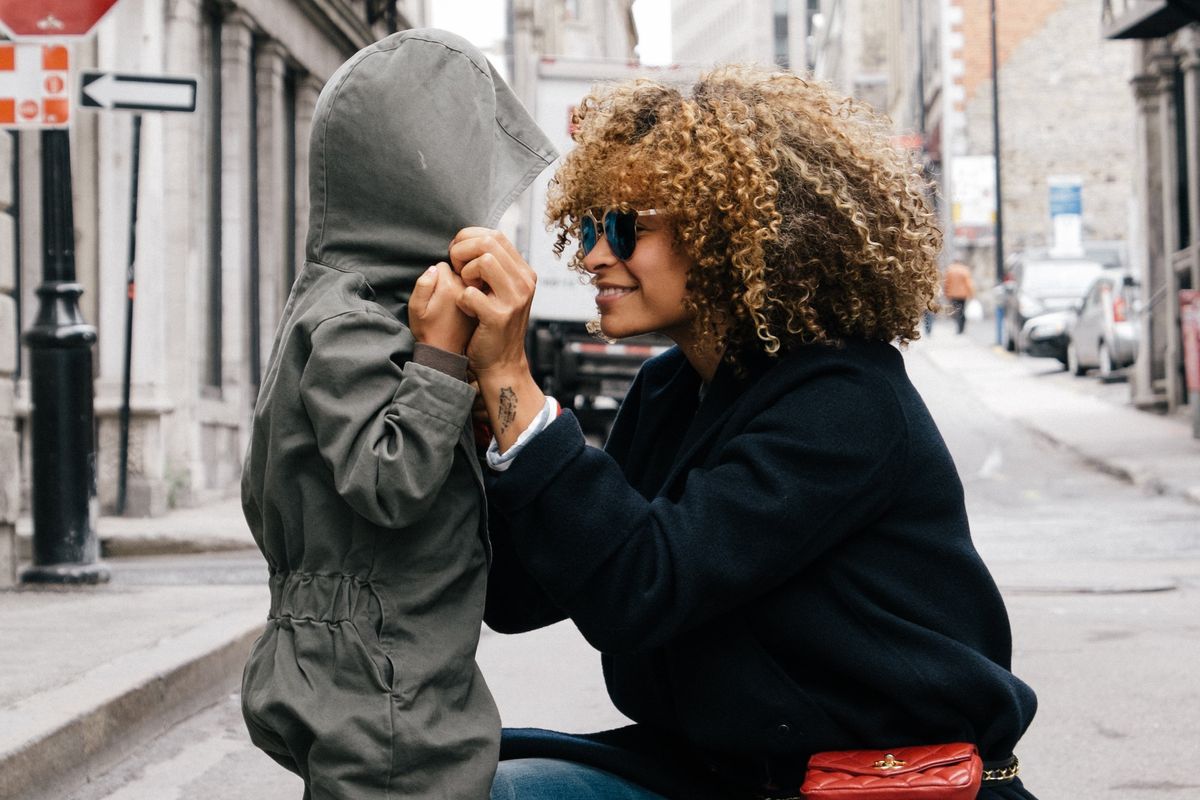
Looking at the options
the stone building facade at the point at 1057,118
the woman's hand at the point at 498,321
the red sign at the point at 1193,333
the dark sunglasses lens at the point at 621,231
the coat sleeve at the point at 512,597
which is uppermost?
the stone building facade at the point at 1057,118

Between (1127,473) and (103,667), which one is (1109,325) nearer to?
(1127,473)

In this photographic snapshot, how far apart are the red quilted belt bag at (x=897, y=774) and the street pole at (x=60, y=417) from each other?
6.34 m

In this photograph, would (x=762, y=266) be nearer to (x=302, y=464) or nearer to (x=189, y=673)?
(x=302, y=464)

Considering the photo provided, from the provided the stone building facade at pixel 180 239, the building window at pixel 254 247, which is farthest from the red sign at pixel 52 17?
the building window at pixel 254 247

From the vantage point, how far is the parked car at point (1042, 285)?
95.6 ft

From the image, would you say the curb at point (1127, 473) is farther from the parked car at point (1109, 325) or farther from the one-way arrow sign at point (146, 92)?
the one-way arrow sign at point (146, 92)

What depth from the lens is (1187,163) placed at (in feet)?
61.1

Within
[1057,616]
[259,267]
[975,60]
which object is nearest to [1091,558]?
[1057,616]

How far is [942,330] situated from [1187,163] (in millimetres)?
20483

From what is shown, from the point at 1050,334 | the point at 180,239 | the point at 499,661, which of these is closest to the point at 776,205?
the point at 499,661

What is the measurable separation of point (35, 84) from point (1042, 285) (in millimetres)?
24475

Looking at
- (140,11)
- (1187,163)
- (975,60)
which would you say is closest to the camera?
(140,11)

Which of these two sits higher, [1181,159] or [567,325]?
[1181,159]

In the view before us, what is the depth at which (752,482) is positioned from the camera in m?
2.05
